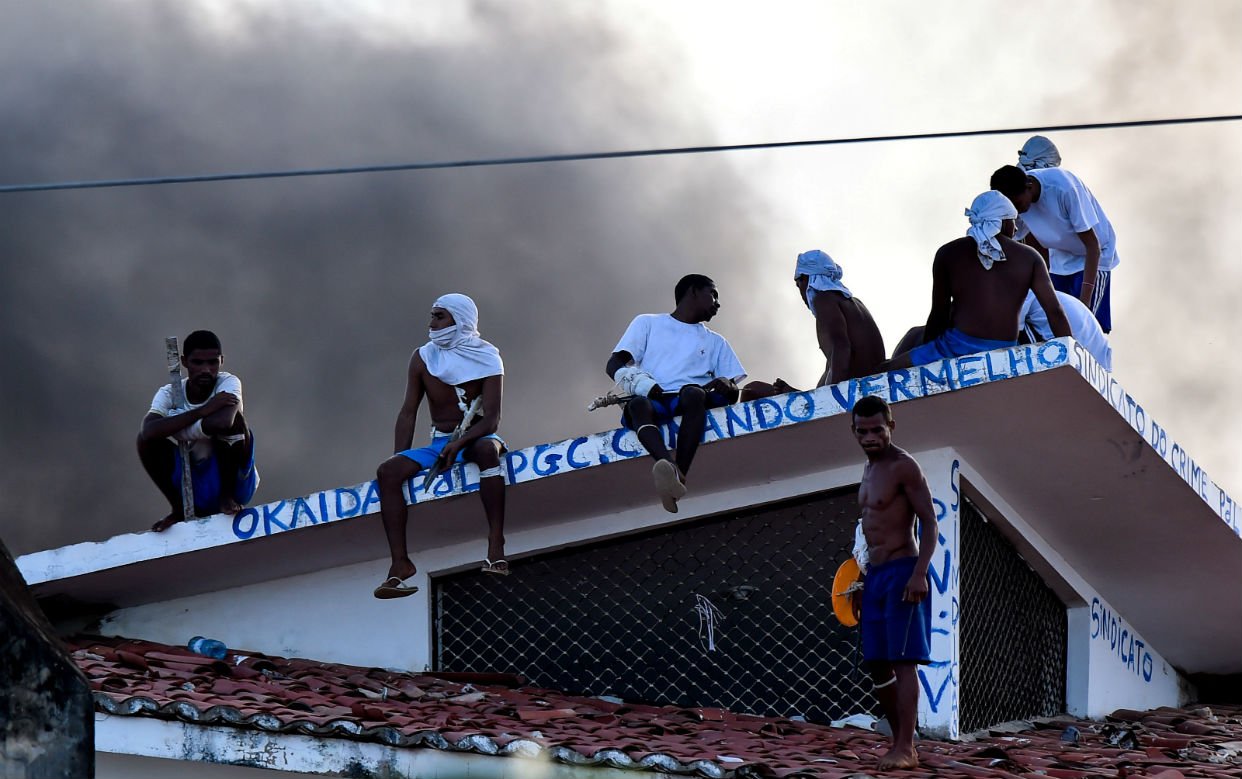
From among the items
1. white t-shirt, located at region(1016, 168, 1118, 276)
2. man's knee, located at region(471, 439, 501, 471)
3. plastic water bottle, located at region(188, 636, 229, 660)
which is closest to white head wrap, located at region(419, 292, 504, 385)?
man's knee, located at region(471, 439, 501, 471)

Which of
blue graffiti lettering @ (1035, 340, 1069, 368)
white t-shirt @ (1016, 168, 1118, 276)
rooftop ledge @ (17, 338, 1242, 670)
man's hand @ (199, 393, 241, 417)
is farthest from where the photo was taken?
white t-shirt @ (1016, 168, 1118, 276)

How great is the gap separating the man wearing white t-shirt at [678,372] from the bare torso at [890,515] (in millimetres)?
1140

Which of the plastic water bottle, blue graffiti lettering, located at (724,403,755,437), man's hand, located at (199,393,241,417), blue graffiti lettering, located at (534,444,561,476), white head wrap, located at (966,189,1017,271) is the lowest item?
the plastic water bottle

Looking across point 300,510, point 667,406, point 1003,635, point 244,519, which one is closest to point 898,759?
point 667,406

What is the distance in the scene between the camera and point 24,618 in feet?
13.0

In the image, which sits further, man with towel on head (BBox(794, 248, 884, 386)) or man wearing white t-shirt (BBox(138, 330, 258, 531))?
Answer: man wearing white t-shirt (BBox(138, 330, 258, 531))

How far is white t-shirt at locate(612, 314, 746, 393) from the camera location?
904 centimetres

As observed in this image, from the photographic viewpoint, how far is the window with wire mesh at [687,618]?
901cm

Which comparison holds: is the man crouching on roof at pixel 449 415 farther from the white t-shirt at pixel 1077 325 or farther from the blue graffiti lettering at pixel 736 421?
the white t-shirt at pixel 1077 325

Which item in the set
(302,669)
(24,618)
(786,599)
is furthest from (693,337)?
(24,618)

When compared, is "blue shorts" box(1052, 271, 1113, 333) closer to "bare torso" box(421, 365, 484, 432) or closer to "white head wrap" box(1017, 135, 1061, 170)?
"white head wrap" box(1017, 135, 1061, 170)

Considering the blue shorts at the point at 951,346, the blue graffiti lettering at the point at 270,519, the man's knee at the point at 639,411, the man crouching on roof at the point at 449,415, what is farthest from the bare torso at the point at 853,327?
the blue graffiti lettering at the point at 270,519

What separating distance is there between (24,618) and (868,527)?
421 centimetres

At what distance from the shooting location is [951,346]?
8.71 m
